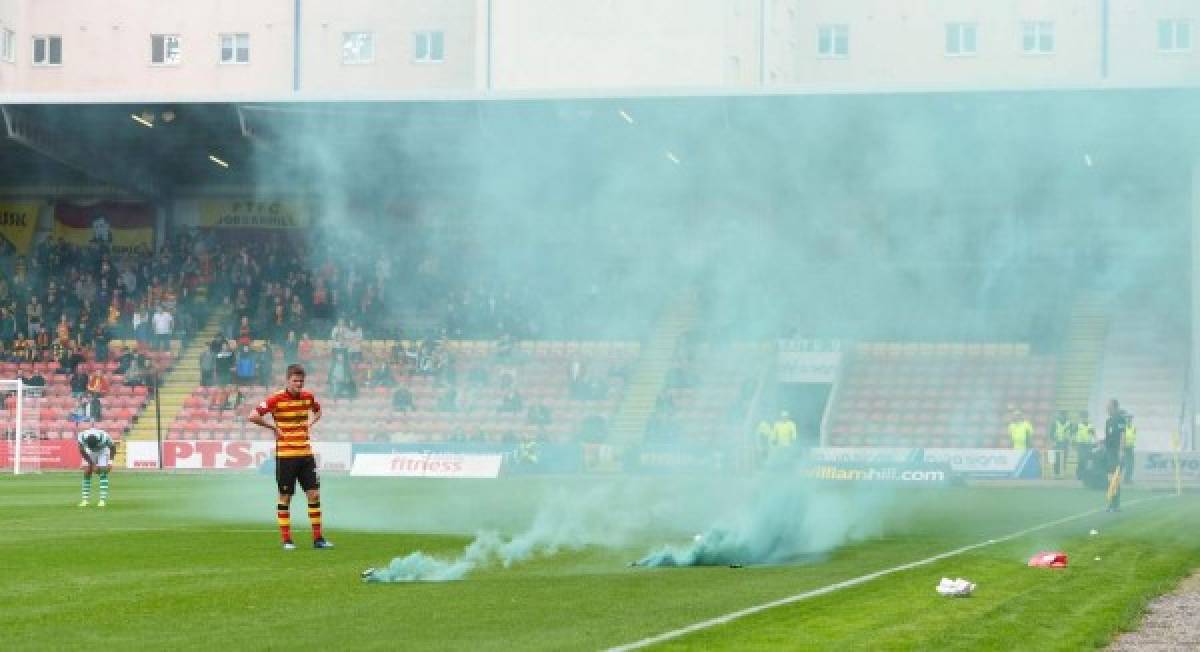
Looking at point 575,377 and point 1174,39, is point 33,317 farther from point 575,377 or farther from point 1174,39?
point 1174,39

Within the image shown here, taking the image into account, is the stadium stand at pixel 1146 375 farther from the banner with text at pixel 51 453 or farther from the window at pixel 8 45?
the window at pixel 8 45

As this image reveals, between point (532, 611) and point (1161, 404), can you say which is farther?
point (1161, 404)

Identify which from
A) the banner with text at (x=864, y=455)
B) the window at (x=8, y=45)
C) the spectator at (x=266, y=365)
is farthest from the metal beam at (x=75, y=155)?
the banner with text at (x=864, y=455)

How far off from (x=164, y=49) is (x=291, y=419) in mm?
55640

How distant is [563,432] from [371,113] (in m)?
9.95

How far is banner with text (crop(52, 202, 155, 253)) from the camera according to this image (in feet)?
191

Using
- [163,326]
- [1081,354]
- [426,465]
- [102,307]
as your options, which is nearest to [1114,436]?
[1081,354]

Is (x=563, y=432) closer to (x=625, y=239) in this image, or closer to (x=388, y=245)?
(x=388, y=245)

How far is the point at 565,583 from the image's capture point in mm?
17781

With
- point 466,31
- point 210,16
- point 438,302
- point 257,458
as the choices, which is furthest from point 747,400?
point 210,16

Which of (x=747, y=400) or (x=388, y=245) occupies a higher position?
(x=388, y=245)

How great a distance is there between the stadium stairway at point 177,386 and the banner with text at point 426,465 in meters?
5.35

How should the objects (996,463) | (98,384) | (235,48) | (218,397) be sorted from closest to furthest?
(996,463), (218,397), (98,384), (235,48)

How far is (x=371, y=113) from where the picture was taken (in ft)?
121
